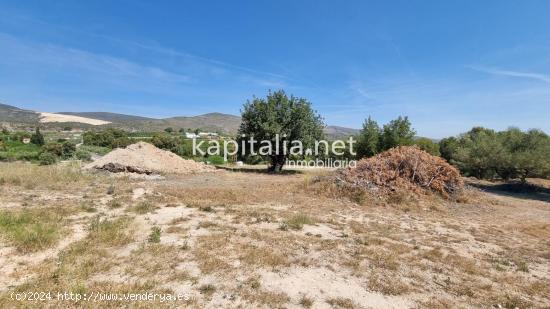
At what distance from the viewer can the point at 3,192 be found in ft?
30.9

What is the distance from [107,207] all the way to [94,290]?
505 centimetres

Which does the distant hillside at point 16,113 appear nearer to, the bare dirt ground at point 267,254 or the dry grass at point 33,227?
the dry grass at point 33,227

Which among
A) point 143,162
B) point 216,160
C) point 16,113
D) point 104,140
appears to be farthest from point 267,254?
point 16,113

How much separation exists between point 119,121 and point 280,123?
110295 mm

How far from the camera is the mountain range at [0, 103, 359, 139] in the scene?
3659 inches


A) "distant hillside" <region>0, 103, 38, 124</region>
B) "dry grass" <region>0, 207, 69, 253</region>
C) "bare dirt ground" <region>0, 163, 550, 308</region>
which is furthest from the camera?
"distant hillside" <region>0, 103, 38, 124</region>

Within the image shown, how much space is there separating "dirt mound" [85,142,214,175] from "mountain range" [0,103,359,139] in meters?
76.4

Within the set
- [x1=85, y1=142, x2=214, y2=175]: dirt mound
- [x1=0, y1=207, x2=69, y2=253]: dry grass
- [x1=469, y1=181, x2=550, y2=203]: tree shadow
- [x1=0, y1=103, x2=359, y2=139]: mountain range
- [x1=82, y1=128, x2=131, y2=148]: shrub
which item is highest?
[x1=0, y1=103, x2=359, y2=139]: mountain range

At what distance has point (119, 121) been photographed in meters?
113

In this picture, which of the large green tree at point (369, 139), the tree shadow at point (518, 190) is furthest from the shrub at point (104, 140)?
the tree shadow at point (518, 190)

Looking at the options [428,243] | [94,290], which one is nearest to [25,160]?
[94,290]

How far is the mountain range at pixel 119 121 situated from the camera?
92938 mm

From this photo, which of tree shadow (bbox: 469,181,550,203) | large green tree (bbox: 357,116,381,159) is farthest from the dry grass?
large green tree (bbox: 357,116,381,159)

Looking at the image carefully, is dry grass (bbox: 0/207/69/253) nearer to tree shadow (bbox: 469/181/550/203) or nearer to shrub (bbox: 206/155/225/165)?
tree shadow (bbox: 469/181/550/203)
